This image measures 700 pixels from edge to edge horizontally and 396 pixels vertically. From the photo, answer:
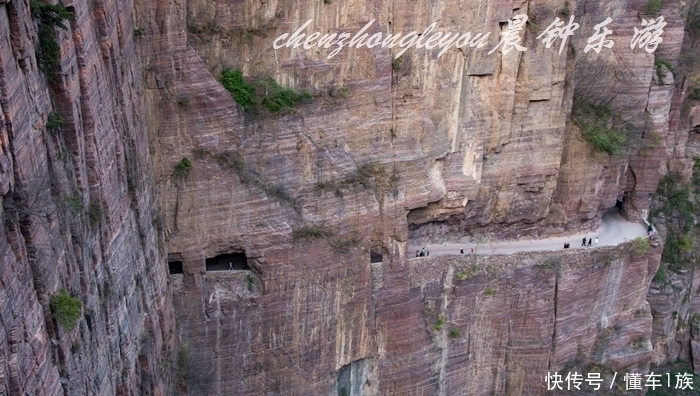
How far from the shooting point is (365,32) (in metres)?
20.2

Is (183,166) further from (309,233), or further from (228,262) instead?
(309,233)

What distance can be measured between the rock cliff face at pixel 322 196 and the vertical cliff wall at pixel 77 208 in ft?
0.16

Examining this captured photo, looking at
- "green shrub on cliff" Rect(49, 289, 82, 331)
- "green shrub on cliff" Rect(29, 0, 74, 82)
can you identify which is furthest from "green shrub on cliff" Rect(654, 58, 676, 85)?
"green shrub on cliff" Rect(49, 289, 82, 331)

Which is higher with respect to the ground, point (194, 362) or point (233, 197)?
point (233, 197)

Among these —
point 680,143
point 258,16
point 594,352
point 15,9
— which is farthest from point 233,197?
point 680,143

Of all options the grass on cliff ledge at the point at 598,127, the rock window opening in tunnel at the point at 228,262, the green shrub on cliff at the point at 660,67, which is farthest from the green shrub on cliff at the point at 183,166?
the green shrub on cliff at the point at 660,67

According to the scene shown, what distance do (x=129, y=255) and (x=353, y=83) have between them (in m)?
8.18

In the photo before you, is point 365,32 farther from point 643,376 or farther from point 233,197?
point 643,376

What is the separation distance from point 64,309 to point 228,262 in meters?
9.65

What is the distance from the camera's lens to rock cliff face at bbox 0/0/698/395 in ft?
38.3

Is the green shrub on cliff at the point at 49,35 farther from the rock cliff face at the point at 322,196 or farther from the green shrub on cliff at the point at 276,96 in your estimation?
the green shrub on cliff at the point at 276,96

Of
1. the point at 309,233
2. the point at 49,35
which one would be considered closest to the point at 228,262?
the point at 309,233

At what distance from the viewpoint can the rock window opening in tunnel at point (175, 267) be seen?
19.2 m

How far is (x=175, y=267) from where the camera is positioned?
1942 cm
